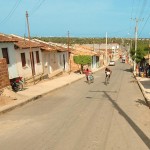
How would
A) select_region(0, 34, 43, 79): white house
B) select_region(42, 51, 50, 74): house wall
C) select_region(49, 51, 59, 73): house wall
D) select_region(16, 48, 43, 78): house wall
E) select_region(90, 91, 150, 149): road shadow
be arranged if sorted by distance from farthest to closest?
select_region(49, 51, 59, 73): house wall < select_region(42, 51, 50, 74): house wall < select_region(16, 48, 43, 78): house wall < select_region(0, 34, 43, 79): white house < select_region(90, 91, 150, 149): road shadow

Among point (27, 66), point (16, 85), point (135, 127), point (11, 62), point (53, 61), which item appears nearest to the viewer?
point (135, 127)

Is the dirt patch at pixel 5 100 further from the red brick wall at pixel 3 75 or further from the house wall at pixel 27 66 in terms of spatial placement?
the house wall at pixel 27 66

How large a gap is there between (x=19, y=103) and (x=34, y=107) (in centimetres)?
92

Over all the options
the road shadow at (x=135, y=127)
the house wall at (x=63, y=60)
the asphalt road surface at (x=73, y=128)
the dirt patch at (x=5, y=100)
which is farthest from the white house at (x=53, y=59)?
the road shadow at (x=135, y=127)

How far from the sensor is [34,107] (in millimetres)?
14203

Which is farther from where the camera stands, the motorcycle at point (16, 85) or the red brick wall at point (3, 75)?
the motorcycle at point (16, 85)

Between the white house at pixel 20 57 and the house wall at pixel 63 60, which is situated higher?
the white house at pixel 20 57

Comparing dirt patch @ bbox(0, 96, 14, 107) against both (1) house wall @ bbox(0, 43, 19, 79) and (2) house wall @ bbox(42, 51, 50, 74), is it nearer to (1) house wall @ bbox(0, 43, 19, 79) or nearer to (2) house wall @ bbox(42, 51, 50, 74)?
(1) house wall @ bbox(0, 43, 19, 79)

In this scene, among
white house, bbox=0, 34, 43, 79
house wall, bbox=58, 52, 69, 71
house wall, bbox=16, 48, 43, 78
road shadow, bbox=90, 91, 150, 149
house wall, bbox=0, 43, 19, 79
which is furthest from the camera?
house wall, bbox=58, 52, 69, 71

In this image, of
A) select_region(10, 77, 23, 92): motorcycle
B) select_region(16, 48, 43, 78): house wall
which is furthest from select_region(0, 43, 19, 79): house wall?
select_region(16, 48, 43, 78): house wall

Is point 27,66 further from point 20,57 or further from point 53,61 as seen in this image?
point 53,61

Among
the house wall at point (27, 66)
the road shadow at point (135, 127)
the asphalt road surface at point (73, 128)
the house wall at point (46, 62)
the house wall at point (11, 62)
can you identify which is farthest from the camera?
the house wall at point (46, 62)

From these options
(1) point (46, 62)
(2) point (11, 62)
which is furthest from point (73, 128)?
(1) point (46, 62)

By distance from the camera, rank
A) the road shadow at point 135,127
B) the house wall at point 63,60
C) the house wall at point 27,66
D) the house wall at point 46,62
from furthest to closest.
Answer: the house wall at point 63,60 → the house wall at point 46,62 → the house wall at point 27,66 → the road shadow at point 135,127
